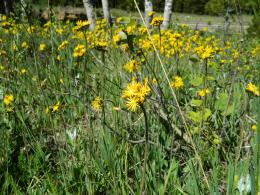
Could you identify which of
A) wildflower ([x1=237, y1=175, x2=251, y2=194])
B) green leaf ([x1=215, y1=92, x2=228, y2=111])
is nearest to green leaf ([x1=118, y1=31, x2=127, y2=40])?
wildflower ([x1=237, y1=175, x2=251, y2=194])

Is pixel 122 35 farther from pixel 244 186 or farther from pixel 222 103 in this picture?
pixel 222 103

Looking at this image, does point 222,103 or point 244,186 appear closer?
point 244,186

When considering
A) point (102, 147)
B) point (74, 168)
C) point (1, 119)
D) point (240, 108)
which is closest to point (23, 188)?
point (74, 168)

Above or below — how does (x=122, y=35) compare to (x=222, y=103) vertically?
above

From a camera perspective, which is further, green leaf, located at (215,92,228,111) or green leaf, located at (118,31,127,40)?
green leaf, located at (215,92,228,111)

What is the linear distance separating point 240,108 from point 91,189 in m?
1.12

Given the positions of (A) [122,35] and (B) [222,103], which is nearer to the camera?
(A) [122,35]

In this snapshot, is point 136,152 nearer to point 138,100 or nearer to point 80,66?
point 138,100

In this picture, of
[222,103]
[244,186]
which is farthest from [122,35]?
[222,103]

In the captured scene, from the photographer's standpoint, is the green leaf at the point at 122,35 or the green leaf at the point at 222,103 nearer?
the green leaf at the point at 122,35

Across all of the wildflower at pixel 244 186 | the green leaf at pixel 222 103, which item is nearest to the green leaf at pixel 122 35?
the wildflower at pixel 244 186

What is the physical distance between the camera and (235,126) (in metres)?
1.78

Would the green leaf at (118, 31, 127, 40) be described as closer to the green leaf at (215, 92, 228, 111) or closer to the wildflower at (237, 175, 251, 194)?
the wildflower at (237, 175, 251, 194)

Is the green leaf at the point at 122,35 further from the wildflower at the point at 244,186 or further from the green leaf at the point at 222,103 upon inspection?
the green leaf at the point at 222,103
